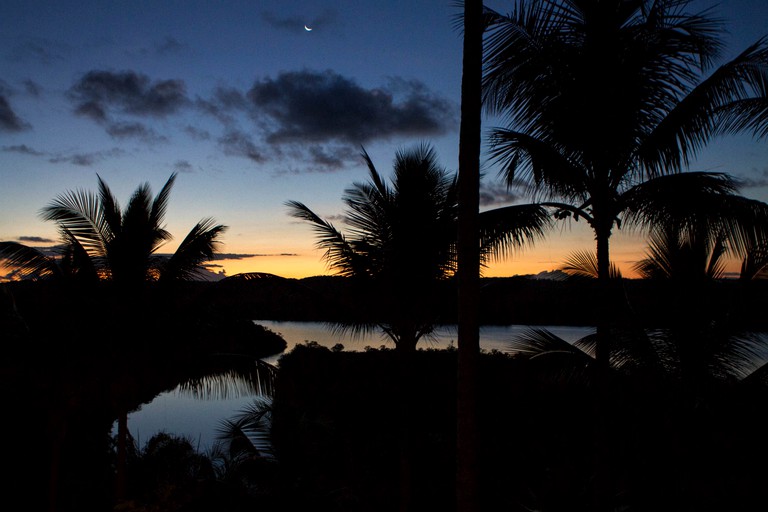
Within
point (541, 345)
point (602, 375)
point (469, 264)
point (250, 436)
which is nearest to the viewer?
point (469, 264)

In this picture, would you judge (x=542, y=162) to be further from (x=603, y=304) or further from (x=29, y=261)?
(x=29, y=261)

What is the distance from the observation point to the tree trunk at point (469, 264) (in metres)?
4.70

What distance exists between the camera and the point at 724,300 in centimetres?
637

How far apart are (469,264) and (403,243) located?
4.40m

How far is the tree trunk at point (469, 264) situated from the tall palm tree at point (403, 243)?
4145 millimetres

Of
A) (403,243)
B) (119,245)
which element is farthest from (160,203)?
(403,243)

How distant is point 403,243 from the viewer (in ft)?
30.2

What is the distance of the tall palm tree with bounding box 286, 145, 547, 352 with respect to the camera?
29.7 feet

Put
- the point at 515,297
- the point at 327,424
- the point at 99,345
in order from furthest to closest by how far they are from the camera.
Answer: the point at 327,424 → the point at 515,297 → the point at 99,345

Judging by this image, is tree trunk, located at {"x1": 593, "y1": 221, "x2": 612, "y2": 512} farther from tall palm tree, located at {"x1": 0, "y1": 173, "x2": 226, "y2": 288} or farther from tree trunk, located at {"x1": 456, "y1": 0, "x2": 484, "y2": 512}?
tall palm tree, located at {"x1": 0, "y1": 173, "x2": 226, "y2": 288}

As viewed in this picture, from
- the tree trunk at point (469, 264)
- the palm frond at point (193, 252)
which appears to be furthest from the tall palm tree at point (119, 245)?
the tree trunk at point (469, 264)

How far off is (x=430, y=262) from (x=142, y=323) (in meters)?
5.24

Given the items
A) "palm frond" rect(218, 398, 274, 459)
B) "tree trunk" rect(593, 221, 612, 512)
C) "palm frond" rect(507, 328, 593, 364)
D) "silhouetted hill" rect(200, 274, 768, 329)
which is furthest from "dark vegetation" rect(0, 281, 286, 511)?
"tree trunk" rect(593, 221, 612, 512)

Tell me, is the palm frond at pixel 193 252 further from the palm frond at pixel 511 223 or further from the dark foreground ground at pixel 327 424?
the palm frond at pixel 511 223
